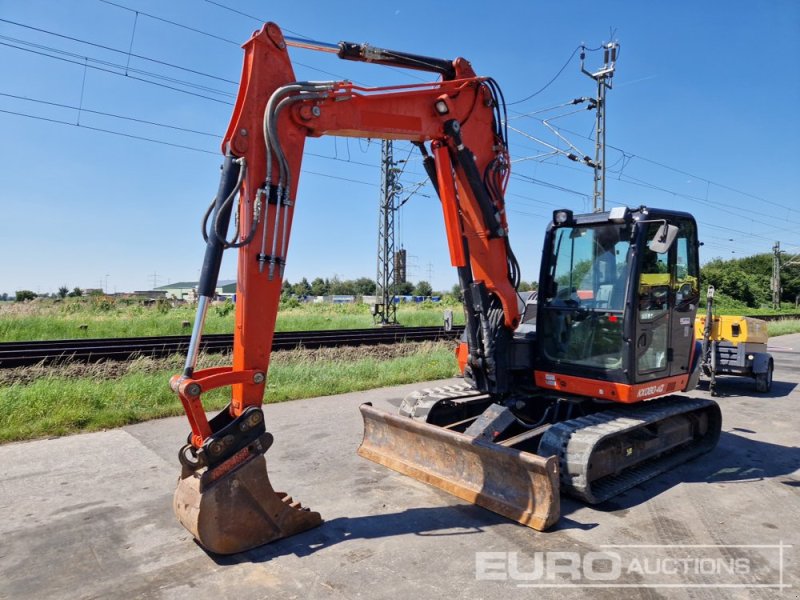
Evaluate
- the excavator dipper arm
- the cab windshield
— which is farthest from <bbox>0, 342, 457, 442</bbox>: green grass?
the cab windshield

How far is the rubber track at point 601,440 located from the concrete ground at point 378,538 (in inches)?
4.9

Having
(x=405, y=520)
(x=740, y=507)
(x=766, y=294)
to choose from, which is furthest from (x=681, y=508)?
(x=766, y=294)

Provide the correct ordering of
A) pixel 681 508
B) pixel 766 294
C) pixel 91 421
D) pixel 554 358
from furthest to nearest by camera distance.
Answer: pixel 766 294 < pixel 91 421 < pixel 554 358 < pixel 681 508

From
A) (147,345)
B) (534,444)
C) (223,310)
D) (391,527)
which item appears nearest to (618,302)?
(534,444)

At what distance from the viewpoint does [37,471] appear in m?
5.34

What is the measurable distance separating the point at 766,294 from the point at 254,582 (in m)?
66.0

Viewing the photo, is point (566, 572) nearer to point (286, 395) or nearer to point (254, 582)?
point (254, 582)

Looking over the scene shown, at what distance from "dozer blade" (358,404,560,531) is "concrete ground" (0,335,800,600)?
12 centimetres

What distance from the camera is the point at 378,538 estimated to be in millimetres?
3986

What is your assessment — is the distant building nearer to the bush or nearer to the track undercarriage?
the bush

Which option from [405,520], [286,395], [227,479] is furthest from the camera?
[286,395]

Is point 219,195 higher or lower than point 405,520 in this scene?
higher

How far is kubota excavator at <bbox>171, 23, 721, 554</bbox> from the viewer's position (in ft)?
12.5

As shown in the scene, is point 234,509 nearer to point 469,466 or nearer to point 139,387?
point 469,466
